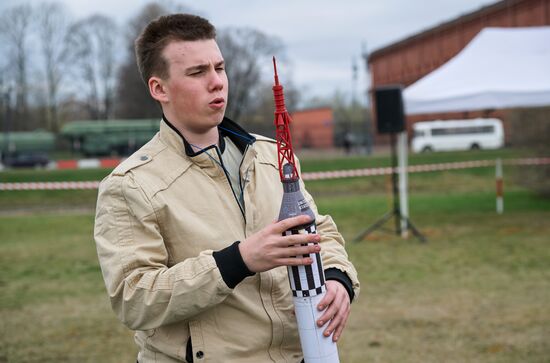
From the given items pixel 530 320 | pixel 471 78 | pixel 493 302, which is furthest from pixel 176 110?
pixel 471 78

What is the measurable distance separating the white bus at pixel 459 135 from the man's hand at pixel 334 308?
42.4 m

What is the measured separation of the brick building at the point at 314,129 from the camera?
53.3m

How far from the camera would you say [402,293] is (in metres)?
7.07

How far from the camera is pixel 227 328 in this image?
1.89 meters

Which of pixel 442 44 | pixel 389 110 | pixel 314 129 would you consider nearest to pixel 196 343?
pixel 389 110

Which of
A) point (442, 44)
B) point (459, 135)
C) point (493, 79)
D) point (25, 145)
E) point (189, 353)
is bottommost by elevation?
point (459, 135)

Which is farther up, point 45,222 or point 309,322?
point 309,322

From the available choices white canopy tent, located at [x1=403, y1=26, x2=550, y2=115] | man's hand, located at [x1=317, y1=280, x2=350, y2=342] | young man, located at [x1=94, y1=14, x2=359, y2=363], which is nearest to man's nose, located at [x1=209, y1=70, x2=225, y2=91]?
young man, located at [x1=94, y1=14, x2=359, y2=363]

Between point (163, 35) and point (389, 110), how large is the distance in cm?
858

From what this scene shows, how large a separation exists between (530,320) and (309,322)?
4.80 m

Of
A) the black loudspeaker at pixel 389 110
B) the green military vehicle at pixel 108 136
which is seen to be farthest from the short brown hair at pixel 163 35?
the green military vehicle at pixel 108 136

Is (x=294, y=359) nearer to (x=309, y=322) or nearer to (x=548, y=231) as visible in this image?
(x=309, y=322)

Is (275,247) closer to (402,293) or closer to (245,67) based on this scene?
(402,293)

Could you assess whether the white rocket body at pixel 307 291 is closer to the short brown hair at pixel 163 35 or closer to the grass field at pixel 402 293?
the short brown hair at pixel 163 35
